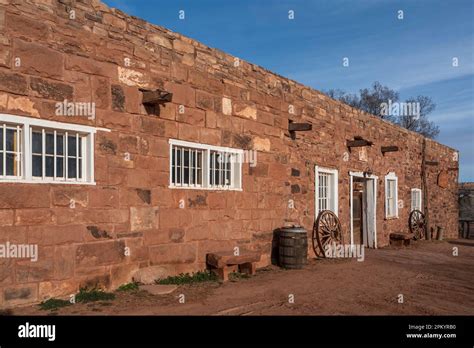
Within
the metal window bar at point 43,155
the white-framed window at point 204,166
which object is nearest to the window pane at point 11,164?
the metal window bar at point 43,155

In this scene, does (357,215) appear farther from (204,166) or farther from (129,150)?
(129,150)

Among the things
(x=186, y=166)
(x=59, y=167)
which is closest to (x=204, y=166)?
(x=186, y=166)

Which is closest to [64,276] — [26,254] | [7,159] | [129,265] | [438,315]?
[26,254]

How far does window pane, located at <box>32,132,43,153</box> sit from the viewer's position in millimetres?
5902

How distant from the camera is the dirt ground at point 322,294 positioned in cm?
605

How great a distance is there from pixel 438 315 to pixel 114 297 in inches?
170

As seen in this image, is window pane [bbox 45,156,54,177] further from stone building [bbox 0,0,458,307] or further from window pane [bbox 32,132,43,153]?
window pane [bbox 32,132,43,153]

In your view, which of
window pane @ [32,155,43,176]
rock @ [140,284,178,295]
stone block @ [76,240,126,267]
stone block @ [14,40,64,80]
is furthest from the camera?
rock @ [140,284,178,295]

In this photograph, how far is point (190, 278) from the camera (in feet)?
25.3

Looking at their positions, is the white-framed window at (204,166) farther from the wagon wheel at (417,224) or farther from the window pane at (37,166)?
the wagon wheel at (417,224)

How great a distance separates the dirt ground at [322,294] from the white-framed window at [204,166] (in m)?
1.78

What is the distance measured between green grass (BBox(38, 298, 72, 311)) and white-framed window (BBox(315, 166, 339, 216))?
746cm

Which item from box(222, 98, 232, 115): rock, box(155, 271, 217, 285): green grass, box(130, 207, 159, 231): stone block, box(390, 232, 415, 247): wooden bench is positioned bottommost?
box(390, 232, 415, 247): wooden bench

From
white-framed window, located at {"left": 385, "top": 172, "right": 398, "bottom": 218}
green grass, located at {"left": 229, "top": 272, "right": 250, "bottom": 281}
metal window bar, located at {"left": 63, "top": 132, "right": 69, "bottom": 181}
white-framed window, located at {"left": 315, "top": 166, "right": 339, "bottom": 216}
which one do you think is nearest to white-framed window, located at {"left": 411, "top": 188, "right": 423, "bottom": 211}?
white-framed window, located at {"left": 385, "top": 172, "right": 398, "bottom": 218}
